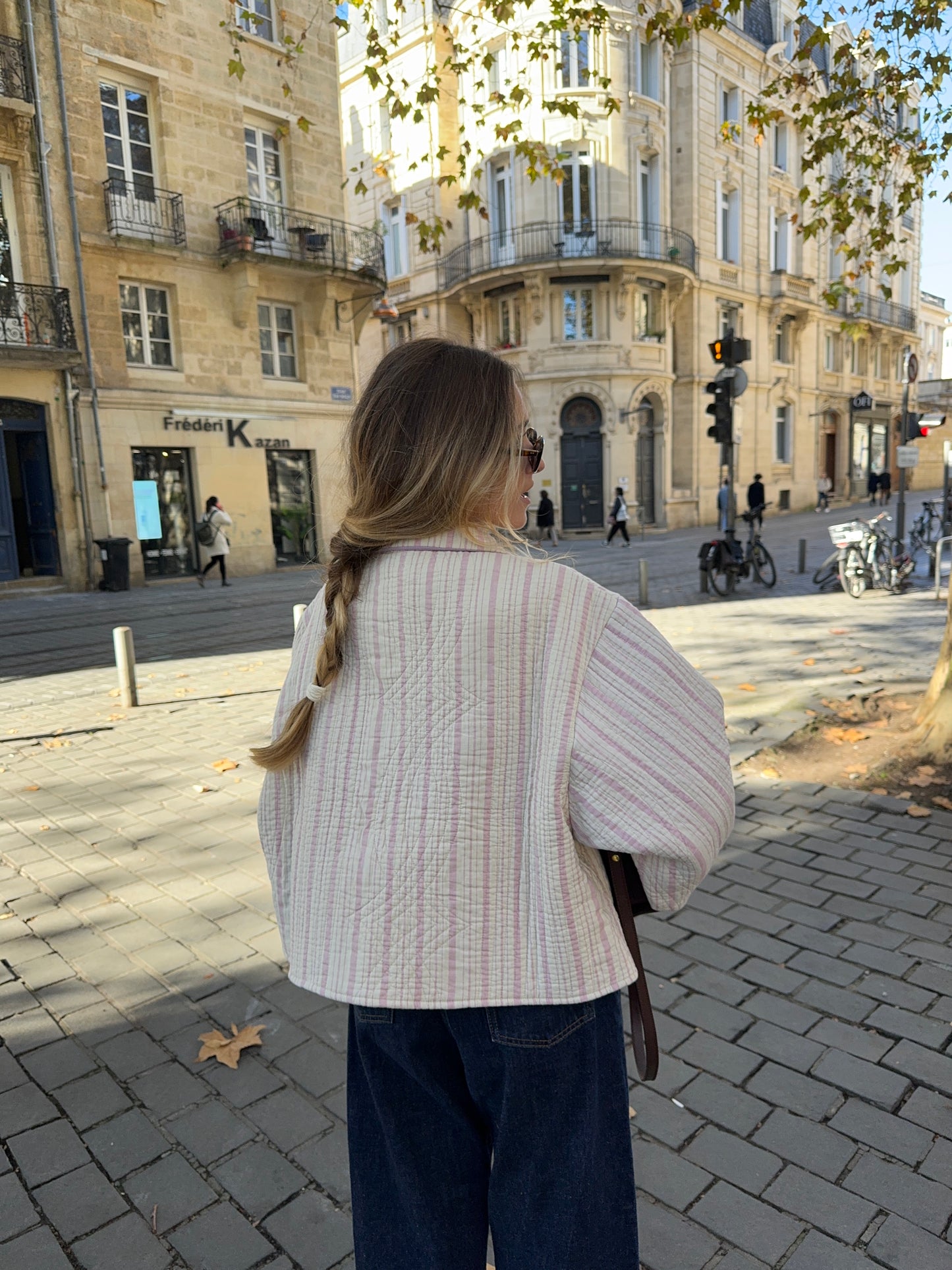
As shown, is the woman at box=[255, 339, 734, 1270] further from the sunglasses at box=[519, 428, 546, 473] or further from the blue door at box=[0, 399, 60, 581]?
the blue door at box=[0, 399, 60, 581]

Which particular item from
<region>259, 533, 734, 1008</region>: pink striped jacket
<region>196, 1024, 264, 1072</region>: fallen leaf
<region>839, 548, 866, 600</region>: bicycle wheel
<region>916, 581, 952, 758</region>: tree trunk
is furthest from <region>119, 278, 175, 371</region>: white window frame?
<region>259, 533, 734, 1008</region>: pink striped jacket

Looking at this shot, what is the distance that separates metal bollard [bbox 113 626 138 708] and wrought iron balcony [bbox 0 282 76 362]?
11455 mm

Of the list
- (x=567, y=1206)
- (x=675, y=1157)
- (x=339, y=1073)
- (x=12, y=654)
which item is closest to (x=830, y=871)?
(x=675, y=1157)

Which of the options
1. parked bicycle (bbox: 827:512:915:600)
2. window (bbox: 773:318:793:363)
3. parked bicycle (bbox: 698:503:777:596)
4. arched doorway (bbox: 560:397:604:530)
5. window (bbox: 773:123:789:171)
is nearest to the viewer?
parked bicycle (bbox: 827:512:915:600)

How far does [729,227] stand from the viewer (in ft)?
104

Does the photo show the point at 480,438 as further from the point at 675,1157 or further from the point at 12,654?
the point at 12,654

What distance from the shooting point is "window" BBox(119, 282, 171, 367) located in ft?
59.8

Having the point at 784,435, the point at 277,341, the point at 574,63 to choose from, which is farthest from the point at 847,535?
the point at 784,435

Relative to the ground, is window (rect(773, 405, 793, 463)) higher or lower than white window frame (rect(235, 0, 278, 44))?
lower

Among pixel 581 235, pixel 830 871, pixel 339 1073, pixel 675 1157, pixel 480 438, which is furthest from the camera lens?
pixel 581 235

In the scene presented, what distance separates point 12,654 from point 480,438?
1048 cm

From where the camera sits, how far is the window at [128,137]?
57.5 ft

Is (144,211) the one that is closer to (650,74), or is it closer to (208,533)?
(208,533)

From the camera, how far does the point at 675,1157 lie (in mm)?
2312
